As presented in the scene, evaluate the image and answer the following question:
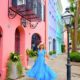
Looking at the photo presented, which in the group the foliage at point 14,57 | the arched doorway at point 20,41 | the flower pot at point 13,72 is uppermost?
the arched doorway at point 20,41

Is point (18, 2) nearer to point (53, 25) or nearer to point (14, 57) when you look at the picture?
point (14, 57)

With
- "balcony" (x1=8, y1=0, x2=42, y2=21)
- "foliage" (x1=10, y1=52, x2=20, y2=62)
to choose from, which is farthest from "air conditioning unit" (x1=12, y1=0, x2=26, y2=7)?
"foliage" (x1=10, y1=52, x2=20, y2=62)

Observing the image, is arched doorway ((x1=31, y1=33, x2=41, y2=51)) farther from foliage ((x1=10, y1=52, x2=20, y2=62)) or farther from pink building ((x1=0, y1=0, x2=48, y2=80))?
foliage ((x1=10, y1=52, x2=20, y2=62))

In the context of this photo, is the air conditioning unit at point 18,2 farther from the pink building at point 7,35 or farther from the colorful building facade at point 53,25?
the colorful building facade at point 53,25

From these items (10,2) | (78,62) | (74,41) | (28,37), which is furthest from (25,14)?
(74,41)

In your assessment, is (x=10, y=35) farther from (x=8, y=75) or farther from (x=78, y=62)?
(x=78, y=62)

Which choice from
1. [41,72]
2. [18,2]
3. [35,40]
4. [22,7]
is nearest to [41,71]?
[41,72]

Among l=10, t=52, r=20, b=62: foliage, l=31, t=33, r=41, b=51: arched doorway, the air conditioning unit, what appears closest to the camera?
l=10, t=52, r=20, b=62: foliage

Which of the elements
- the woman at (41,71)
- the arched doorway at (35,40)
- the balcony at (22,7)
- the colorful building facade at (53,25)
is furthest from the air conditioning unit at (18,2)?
the colorful building facade at (53,25)

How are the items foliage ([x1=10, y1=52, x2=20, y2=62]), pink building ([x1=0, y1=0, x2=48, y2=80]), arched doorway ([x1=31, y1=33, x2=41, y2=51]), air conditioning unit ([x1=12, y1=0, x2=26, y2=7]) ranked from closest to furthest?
pink building ([x1=0, y1=0, x2=48, y2=80]) → foliage ([x1=10, y1=52, x2=20, y2=62]) → air conditioning unit ([x1=12, y1=0, x2=26, y2=7]) → arched doorway ([x1=31, y1=33, x2=41, y2=51])

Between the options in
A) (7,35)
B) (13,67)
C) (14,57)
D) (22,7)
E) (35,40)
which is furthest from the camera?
(35,40)

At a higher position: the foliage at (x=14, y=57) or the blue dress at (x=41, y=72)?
the foliage at (x=14, y=57)

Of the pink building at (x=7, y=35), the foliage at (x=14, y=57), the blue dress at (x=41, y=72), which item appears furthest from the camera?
the foliage at (x=14, y=57)

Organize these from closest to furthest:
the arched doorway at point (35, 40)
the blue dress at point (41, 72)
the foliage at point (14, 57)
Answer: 1. the blue dress at point (41, 72)
2. the foliage at point (14, 57)
3. the arched doorway at point (35, 40)
